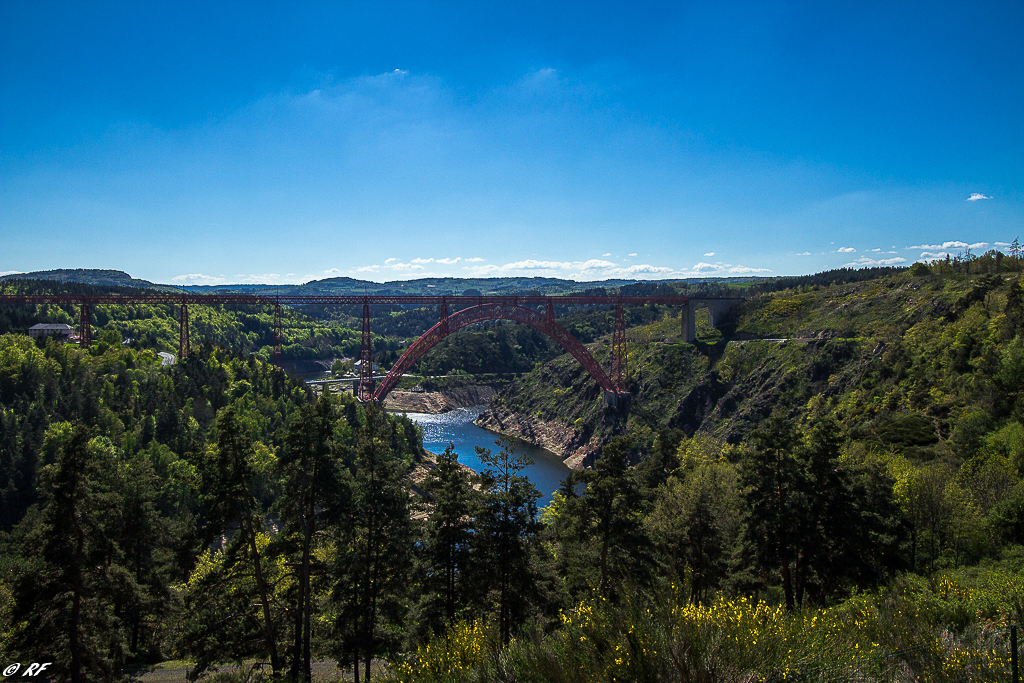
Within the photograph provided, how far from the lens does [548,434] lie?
50.8 metres

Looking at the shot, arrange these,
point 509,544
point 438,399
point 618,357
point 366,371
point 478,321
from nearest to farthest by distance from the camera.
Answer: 1. point 509,544
2. point 478,321
3. point 366,371
4. point 618,357
5. point 438,399

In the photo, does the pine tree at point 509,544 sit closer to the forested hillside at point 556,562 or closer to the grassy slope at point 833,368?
the forested hillside at point 556,562

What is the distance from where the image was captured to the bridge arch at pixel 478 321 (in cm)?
4147

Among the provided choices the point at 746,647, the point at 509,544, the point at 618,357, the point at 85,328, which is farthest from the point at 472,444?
the point at 746,647

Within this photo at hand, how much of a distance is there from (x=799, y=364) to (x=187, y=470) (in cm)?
3678

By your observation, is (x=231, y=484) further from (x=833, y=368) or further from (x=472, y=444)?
(x=472, y=444)

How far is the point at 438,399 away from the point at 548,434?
2396 centimetres

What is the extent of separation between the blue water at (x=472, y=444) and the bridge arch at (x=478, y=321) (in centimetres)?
781

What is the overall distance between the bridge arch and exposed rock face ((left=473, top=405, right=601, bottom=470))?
509 cm

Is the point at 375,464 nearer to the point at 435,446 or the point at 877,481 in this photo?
the point at 877,481

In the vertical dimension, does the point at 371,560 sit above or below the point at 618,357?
below

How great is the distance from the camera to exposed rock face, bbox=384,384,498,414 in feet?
228

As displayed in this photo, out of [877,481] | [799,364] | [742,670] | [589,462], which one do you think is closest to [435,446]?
[589,462]

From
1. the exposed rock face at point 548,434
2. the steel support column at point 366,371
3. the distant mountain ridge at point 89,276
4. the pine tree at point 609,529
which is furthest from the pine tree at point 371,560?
the distant mountain ridge at point 89,276
